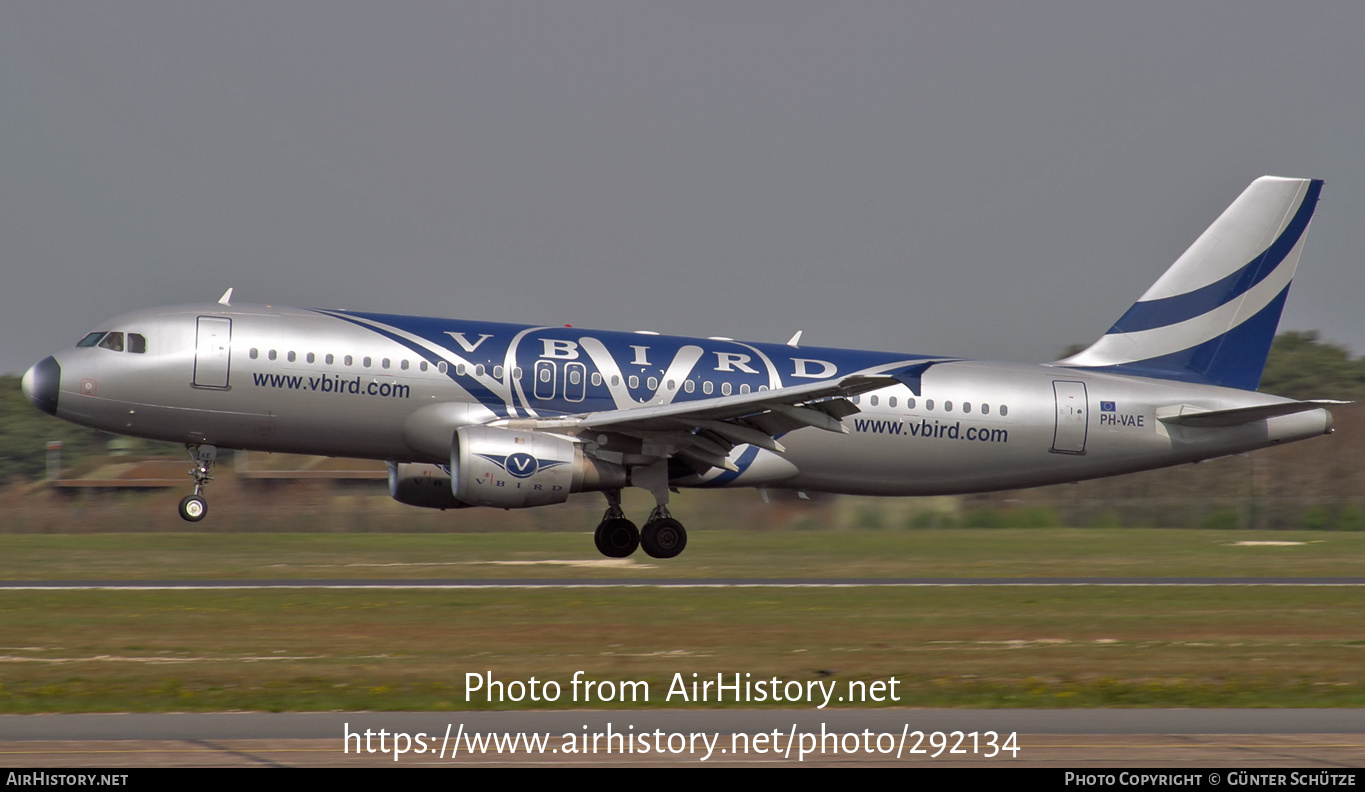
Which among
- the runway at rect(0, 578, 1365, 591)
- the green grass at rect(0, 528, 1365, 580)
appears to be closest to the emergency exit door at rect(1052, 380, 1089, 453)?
the runway at rect(0, 578, 1365, 591)

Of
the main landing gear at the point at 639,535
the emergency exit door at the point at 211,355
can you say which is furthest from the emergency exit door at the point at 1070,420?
the emergency exit door at the point at 211,355

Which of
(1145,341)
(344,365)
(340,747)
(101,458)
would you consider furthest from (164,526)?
(340,747)

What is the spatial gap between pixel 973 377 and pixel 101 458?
33553mm

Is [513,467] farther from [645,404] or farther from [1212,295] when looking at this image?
[1212,295]

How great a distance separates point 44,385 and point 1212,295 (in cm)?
2350

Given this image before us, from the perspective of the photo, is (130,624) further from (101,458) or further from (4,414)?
(4,414)

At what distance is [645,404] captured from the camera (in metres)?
27.7

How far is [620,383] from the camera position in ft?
90.5

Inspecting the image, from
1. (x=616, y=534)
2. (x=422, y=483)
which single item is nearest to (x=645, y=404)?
(x=616, y=534)

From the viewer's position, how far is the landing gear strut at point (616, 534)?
2867 cm

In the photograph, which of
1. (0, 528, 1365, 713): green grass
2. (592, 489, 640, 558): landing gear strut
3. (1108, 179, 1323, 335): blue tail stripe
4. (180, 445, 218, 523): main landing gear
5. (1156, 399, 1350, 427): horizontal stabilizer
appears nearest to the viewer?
(0, 528, 1365, 713): green grass

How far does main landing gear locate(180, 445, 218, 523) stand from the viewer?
89.1 feet

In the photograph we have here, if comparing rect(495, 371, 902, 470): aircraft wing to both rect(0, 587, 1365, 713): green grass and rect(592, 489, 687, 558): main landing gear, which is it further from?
rect(0, 587, 1365, 713): green grass

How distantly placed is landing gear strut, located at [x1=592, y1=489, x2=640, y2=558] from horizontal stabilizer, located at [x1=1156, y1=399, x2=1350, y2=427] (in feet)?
36.2
